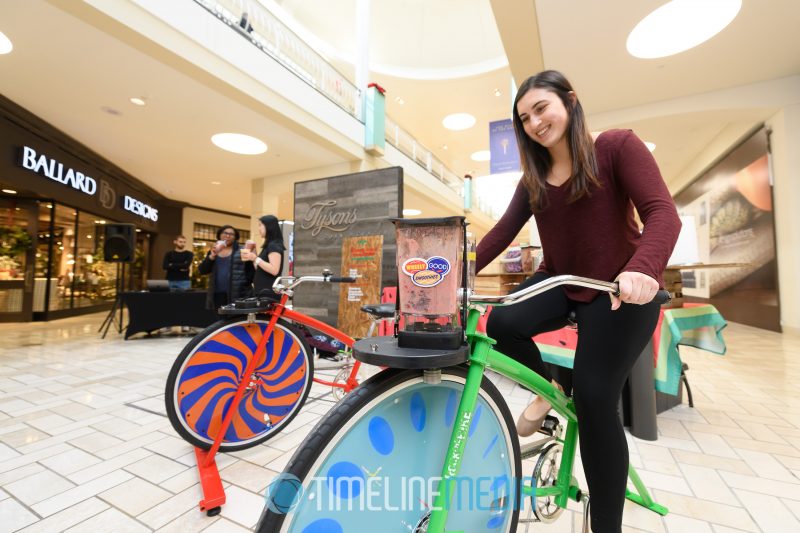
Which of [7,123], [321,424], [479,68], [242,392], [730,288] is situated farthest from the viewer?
[479,68]

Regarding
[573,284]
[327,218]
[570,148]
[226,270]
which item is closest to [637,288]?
[573,284]

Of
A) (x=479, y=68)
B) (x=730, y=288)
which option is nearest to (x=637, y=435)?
(x=730, y=288)

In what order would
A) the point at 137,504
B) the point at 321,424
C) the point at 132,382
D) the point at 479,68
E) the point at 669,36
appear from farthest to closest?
the point at 479,68 → the point at 669,36 → the point at 132,382 → the point at 137,504 → the point at 321,424

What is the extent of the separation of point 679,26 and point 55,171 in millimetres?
10491

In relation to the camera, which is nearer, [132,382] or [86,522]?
[86,522]

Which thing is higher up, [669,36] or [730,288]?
[669,36]

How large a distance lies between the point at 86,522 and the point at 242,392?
66 centimetres

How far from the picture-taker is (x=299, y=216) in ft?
19.4

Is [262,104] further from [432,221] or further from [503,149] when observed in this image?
[432,221]

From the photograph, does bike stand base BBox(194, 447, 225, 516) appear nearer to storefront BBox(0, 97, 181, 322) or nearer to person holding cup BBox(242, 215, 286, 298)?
person holding cup BBox(242, 215, 286, 298)

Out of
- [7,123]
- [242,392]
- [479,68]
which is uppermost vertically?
[479,68]

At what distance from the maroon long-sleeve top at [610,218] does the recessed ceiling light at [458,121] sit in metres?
14.3

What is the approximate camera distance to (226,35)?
4996 millimetres

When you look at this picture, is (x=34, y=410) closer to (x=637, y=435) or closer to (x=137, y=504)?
(x=137, y=504)
